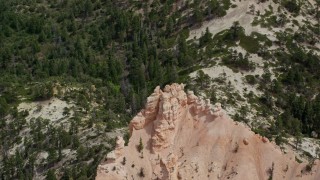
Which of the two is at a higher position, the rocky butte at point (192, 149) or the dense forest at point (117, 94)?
the rocky butte at point (192, 149)

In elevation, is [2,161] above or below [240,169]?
below

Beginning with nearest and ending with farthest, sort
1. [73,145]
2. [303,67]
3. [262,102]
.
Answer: [73,145], [262,102], [303,67]

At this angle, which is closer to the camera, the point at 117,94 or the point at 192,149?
the point at 192,149

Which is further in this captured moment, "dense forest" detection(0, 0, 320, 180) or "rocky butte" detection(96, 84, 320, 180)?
"dense forest" detection(0, 0, 320, 180)

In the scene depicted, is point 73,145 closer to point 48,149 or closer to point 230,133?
point 48,149

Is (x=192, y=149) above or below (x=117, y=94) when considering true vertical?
above

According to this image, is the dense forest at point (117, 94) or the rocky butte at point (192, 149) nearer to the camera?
the rocky butte at point (192, 149)

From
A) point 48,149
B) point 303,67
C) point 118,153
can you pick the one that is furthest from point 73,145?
point 303,67

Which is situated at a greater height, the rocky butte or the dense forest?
the rocky butte
